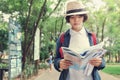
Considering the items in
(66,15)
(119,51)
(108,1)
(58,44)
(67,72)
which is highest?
(108,1)

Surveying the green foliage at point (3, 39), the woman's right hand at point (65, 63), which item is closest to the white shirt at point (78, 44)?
the woman's right hand at point (65, 63)

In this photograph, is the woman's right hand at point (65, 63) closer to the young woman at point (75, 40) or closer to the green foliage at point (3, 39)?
the young woman at point (75, 40)

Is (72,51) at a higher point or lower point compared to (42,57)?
higher

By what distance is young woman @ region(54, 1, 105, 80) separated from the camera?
12.4 ft

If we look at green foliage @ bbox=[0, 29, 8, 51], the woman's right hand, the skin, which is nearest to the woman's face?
the skin

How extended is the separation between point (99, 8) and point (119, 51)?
23885 mm

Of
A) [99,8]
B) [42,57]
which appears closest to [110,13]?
[99,8]

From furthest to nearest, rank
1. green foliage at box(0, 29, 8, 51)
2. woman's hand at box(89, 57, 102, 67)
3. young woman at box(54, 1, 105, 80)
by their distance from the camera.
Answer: green foliage at box(0, 29, 8, 51) < young woman at box(54, 1, 105, 80) < woman's hand at box(89, 57, 102, 67)

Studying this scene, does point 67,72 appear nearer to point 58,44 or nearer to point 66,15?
point 58,44

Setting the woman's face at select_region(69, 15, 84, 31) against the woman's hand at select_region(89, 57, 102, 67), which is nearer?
the woman's hand at select_region(89, 57, 102, 67)

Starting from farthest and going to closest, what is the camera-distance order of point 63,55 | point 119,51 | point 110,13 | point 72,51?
point 119,51
point 110,13
point 63,55
point 72,51

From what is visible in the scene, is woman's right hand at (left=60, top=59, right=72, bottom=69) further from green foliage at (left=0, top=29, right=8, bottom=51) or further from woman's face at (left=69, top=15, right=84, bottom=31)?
green foliage at (left=0, top=29, right=8, bottom=51)

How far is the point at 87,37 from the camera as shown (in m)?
→ 3.88

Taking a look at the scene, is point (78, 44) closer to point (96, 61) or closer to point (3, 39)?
point (96, 61)
